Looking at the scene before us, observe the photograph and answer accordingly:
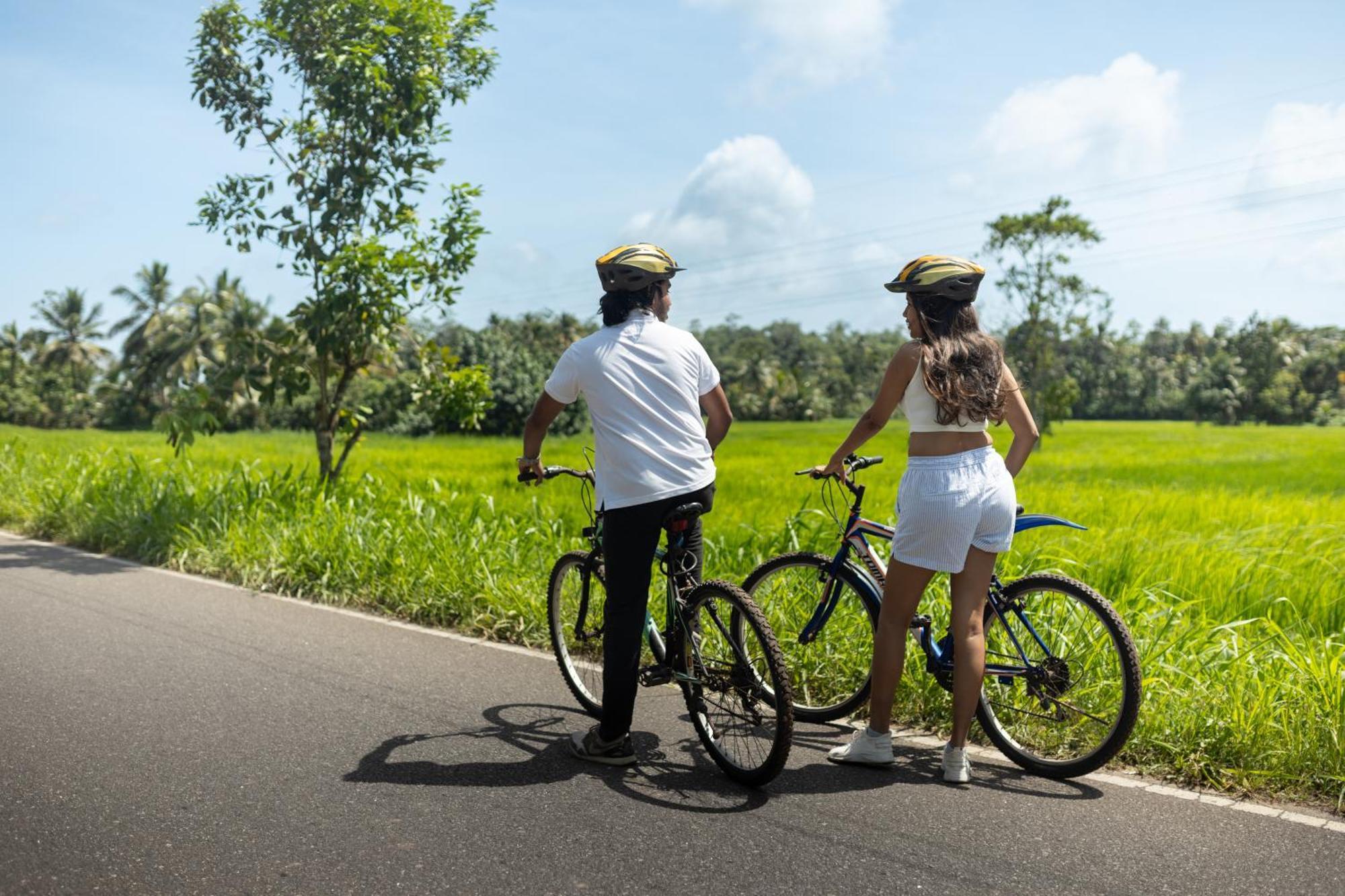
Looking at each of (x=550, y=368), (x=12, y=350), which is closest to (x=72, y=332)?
(x=12, y=350)

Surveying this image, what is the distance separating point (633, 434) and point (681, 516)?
37 centimetres

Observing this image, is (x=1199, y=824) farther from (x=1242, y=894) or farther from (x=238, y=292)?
(x=238, y=292)

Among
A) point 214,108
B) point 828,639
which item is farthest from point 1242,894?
point 214,108

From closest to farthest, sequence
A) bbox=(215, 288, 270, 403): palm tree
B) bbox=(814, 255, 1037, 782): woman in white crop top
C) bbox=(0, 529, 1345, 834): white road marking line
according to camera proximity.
Result: 1. bbox=(0, 529, 1345, 834): white road marking line
2. bbox=(814, 255, 1037, 782): woman in white crop top
3. bbox=(215, 288, 270, 403): palm tree

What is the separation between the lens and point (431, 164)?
410 inches

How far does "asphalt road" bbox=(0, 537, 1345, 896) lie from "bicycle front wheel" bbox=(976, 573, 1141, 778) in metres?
0.17

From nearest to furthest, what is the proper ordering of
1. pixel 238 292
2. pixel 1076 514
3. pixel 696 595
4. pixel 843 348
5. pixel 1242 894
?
pixel 1242 894 → pixel 696 595 → pixel 1076 514 → pixel 238 292 → pixel 843 348

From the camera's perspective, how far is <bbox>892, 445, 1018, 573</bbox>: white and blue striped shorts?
154 inches

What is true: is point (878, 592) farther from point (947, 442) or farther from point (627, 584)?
point (627, 584)

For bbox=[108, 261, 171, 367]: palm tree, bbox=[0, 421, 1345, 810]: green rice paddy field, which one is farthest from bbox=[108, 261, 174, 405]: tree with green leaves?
bbox=[0, 421, 1345, 810]: green rice paddy field

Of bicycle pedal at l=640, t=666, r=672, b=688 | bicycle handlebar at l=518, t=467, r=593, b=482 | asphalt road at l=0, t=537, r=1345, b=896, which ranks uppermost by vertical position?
bicycle handlebar at l=518, t=467, r=593, b=482

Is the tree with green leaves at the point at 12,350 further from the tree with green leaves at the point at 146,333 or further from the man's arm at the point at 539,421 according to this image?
the man's arm at the point at 539,421

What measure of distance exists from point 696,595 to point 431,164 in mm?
7567

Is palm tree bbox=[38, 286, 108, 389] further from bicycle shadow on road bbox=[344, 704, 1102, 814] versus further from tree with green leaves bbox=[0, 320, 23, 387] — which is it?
bicycle shadow on road bbox=[344, 704, 1102, 814]
